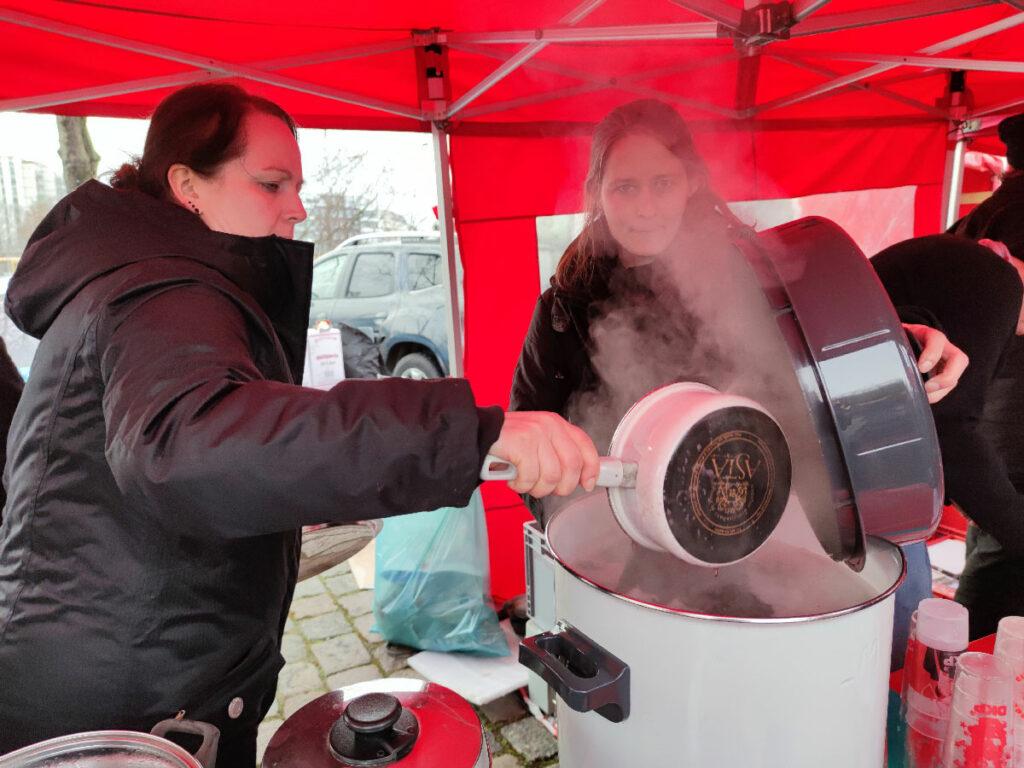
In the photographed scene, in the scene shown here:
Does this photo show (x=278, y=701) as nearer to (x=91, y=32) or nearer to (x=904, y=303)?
(x=91, y=32)

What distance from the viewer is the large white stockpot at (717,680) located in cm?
77

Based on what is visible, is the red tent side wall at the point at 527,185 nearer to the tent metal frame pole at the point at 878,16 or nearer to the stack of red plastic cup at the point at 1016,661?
the tent metal frame pole at the point at 878,16

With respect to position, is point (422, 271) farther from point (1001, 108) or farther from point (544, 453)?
point (544, 453)

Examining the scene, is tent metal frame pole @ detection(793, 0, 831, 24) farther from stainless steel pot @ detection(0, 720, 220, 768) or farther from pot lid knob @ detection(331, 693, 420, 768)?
stainless steel pot @ detection(0, 720, 220, 768)

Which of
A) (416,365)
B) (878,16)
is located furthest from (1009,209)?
(416,365)

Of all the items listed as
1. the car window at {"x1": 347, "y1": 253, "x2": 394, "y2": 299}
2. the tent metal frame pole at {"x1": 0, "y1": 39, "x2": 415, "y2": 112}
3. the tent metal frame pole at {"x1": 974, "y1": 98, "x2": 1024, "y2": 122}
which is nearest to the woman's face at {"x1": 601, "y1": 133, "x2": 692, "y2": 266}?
the tent metal frame pole at {"x1": 0, "y1": 39, "x2": 415, "y2": 112}

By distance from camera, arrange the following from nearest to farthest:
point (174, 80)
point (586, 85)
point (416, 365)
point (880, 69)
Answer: point (174, 80)
point (880, 69)
point (586, 85)
point (416, 365)

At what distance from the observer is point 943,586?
254 centimetres

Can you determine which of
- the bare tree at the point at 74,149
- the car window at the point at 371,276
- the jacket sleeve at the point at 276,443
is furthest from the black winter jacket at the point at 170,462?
the car window at the point at 371,276

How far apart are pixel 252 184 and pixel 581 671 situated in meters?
0.94

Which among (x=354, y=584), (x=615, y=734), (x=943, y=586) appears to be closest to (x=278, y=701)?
(x=354, y=584)

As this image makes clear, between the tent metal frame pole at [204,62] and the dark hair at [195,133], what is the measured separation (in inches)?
41.8

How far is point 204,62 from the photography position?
2203mm

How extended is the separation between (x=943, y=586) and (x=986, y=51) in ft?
7.09
